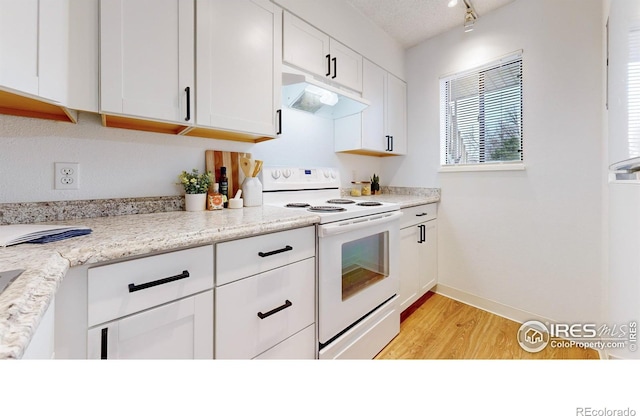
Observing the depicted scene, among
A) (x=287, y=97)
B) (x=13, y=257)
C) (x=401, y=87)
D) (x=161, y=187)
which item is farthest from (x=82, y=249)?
(x=401, y=87)

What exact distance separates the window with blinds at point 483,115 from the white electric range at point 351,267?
1.12m

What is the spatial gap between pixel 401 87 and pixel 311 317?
2.44m

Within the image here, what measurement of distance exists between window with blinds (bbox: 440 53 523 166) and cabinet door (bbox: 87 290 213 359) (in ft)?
7.83

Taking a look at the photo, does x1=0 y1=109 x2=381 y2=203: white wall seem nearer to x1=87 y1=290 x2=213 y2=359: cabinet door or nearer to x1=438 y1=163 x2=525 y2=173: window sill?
x1=87 y1=290 x2=213 y2=359: cabinet door

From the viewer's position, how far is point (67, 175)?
1.09 metres

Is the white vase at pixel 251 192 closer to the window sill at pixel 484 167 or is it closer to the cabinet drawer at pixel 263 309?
the cabinet drawer at pixel 263 309

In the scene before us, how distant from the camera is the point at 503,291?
2.05 meters

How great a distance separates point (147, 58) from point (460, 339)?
96.7 inches

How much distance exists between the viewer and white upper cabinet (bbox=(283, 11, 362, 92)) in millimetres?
1566

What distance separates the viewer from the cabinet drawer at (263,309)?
93 centimetres

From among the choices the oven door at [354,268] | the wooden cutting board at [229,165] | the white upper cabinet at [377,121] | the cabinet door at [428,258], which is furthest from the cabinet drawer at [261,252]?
the cabinet door at [428,258]

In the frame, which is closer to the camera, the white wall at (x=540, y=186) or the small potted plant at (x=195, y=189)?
the small potted plant at (x=195, y=189)

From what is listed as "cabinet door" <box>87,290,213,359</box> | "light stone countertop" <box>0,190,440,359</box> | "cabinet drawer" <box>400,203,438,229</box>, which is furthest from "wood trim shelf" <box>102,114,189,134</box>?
"cabinet drawer" <box>400,203,438,229</box>
